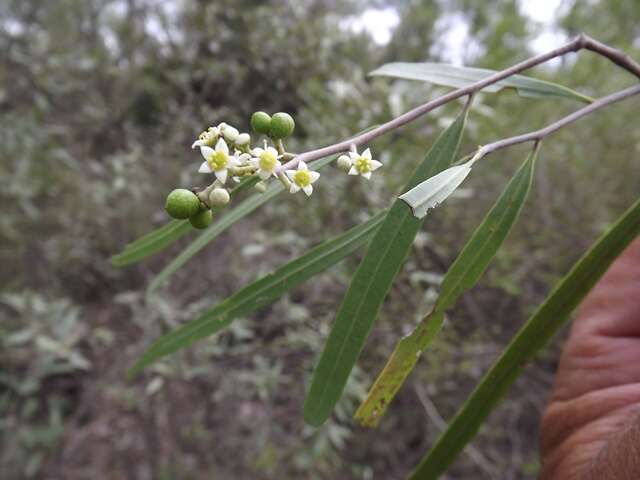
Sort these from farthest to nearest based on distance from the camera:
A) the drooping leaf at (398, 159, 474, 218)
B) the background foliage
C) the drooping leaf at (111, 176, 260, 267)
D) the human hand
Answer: the background foliage < the drooping leaf at (111, 176, 260, 267) < the human hand < the drooping leaf at (398, 159, 474, 218)

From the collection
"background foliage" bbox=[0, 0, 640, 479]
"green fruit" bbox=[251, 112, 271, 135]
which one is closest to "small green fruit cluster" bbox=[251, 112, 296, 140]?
"green fruit" bbox=[251, 112, 271, 135]

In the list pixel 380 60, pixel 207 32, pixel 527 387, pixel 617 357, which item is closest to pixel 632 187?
pixel 527 387

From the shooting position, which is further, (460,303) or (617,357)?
(460,303)

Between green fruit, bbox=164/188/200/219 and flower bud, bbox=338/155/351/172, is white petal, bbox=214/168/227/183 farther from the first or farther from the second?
flower bud, bbox=338/155/351/172

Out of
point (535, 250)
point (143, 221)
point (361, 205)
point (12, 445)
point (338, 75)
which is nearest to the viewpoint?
point (361, 205)

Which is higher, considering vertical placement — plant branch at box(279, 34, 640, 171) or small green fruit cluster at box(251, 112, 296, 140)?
small green fruit cluster at box(251, 112, 296, 140)

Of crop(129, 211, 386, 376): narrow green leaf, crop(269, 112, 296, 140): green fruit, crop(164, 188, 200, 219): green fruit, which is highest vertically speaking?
crop(269, 112, 296, 140): green fruit

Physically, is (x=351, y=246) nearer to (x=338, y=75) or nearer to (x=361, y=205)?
(x=361, y=205)

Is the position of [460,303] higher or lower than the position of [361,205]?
lower

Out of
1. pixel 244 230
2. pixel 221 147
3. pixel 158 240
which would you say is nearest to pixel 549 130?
pixel 221 147
